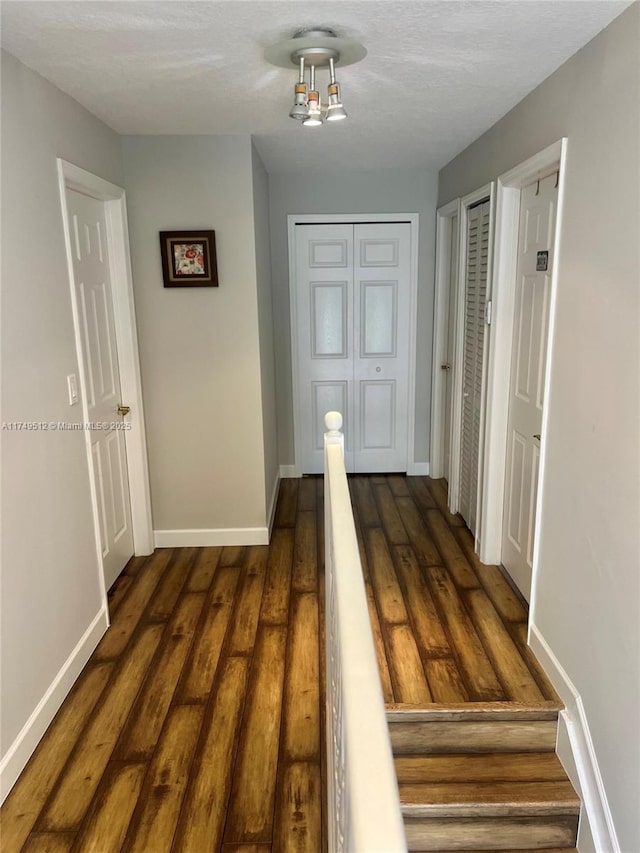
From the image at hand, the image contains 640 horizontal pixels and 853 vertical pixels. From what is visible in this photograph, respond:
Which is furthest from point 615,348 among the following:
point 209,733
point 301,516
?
point 301,516

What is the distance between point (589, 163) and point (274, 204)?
2.91 m

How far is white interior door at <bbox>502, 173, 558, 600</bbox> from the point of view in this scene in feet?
8.49

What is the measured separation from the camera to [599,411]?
1912 mm

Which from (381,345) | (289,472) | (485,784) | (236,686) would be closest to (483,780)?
(485,784)

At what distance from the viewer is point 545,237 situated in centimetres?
258

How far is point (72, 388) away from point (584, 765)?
7.88ft

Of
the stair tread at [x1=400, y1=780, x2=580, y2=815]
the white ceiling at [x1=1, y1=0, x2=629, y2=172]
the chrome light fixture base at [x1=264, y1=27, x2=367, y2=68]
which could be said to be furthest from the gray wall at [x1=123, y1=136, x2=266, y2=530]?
the stair tread at [x1=400, y1=780, x2=580, y2=815]

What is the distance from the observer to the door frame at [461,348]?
312 centimetres

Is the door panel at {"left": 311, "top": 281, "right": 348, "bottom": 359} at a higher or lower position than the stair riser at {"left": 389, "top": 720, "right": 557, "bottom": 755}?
higher

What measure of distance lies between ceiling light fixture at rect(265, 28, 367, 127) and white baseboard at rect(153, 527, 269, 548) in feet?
7.97

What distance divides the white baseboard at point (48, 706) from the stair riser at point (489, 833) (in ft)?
4.39

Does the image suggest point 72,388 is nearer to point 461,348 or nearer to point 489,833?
point 489,833

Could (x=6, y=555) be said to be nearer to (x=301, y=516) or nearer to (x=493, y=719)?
(x=493, y=719)

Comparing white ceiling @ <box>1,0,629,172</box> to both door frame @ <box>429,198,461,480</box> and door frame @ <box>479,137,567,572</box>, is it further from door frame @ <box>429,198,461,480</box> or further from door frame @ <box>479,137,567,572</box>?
door frame @ <box>429,198,461,480</box>
